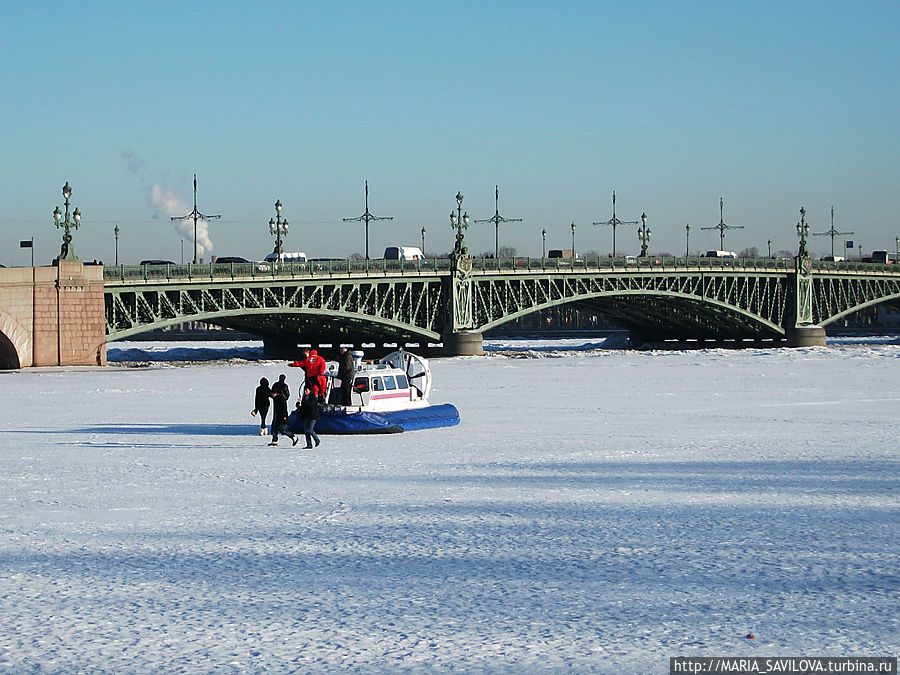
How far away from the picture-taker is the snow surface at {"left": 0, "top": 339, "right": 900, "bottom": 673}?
8555mm

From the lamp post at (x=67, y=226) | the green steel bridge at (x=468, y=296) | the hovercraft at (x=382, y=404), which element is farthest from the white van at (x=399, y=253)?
the hovercraft at (x=382, y=404)

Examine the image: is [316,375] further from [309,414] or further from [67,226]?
[67,226]

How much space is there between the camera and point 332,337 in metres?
80.8

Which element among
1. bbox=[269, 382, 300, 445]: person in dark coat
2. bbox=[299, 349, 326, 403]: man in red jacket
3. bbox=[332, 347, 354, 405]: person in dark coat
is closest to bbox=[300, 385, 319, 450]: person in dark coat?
bbox=[299, 349, 326, 403]: man in red jacket

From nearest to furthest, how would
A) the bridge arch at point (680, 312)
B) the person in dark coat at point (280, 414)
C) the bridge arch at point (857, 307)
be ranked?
1. the person in dark coat at point (280, 414)
2. the bridge arch at point (680, 312)
3. the bridge arch at point (857, 307)

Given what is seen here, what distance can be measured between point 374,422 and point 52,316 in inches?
1502

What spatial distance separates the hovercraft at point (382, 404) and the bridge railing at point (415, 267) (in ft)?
123

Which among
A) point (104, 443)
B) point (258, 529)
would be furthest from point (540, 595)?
point (104, 443)

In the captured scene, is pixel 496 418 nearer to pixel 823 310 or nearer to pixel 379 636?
pixel 379 636

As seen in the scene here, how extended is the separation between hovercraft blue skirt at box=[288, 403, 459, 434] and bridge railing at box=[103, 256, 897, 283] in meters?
38.6

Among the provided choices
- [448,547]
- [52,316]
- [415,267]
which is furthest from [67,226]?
[448,547]

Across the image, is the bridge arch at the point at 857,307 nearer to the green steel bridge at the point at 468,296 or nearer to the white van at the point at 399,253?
the green steel bridge at the point at 468,296

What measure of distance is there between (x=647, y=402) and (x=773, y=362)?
3382 cm

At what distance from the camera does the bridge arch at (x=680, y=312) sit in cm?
8456
